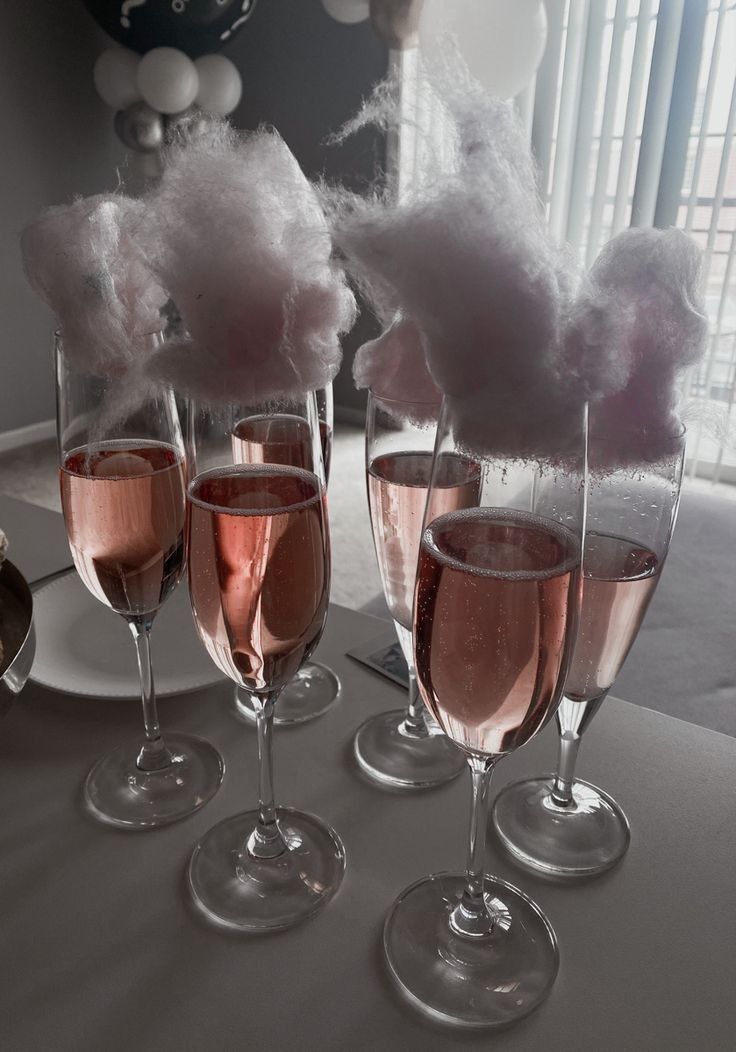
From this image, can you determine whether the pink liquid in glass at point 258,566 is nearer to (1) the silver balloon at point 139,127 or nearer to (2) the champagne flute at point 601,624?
(2) the champagne flute at point 601,624

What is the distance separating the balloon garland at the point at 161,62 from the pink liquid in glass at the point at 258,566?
3.31 meters

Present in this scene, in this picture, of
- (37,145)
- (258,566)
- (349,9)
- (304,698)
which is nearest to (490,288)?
(258,566)

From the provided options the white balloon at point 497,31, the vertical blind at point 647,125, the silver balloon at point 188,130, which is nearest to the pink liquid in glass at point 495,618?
the silver balloon at point 188,130

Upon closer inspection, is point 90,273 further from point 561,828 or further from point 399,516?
point 561,828

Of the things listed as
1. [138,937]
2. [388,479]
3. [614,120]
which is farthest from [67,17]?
[138,937]

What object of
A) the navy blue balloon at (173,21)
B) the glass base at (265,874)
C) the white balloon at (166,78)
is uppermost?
the navy blue balloon at (173,21)

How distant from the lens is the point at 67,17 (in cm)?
374

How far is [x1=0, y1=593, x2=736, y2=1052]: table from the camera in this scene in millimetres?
470

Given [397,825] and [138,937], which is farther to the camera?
[397,825]

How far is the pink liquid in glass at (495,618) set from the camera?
483 mm

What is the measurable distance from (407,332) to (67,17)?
413 cm

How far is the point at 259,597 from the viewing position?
1.82 feet

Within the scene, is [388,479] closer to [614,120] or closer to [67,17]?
[614,120]

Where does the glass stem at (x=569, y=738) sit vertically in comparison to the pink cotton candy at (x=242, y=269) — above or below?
below
